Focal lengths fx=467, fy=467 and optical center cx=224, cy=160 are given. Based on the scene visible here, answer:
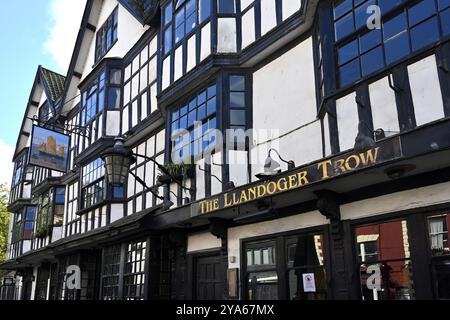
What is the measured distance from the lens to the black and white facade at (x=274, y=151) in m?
6.05

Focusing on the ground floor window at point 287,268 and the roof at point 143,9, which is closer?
the ground floor window at point 287,268

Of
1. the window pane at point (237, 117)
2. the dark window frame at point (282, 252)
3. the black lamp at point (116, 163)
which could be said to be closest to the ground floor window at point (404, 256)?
the dark window frame at point (282, 252)

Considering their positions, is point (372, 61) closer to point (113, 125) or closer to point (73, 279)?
point (113, 125)

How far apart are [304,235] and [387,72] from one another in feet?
10.4

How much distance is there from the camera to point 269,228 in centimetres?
876

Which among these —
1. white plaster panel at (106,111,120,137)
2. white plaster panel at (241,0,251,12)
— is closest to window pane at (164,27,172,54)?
white plaster panel at (241,0,251,12)

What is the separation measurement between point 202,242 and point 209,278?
806 mm

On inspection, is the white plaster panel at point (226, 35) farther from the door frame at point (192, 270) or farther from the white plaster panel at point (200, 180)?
the door frame at point (192, 270)

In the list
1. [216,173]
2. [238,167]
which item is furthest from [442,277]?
[216,173]

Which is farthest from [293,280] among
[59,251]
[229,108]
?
[59,251]

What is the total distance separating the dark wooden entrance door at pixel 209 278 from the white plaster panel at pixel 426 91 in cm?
545

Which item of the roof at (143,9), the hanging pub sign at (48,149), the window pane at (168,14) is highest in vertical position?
the roof at (143,9)

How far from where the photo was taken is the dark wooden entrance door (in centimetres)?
994
